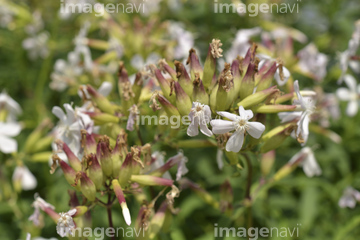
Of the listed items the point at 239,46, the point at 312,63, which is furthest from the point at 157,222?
the point at 312,63

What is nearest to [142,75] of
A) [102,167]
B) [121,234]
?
[102,167]

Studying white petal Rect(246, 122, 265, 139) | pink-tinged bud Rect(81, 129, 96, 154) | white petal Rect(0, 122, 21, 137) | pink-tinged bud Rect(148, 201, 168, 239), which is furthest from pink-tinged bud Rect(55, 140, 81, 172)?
white petal Rect(0, 122, 21, 137)

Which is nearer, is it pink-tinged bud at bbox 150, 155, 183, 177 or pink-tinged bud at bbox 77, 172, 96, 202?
pink-tinged bud at bbox 77, 172, 96, 202

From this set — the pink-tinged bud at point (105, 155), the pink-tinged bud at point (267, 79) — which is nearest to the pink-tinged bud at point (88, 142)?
the pink-tinged bud at point (105, 155)

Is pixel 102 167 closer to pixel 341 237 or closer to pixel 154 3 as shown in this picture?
pixel 341 237

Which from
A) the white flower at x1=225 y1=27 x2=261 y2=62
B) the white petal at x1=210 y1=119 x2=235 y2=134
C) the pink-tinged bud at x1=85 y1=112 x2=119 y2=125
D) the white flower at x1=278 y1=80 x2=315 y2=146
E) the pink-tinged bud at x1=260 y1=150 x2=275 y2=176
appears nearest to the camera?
the white petal at x1=210 y1=119 x2=235 y2=134

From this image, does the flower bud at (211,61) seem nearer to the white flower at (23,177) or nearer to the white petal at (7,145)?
the white petal at (7,145)

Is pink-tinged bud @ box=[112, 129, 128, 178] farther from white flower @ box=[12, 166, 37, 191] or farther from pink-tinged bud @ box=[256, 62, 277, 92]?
white flower @ box=[12, 166, 37, 191]
